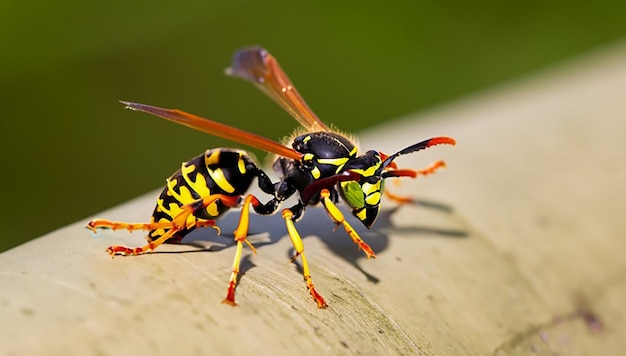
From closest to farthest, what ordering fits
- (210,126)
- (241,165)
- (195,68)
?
(210,126)
(241,165)
(195,68)

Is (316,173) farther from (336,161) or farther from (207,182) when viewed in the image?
(207,182)

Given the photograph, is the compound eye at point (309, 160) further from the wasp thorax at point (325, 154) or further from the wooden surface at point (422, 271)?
the wooden surface at point (422, 271)

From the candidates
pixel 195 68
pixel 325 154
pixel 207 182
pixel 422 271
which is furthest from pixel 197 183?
pixel 195 68

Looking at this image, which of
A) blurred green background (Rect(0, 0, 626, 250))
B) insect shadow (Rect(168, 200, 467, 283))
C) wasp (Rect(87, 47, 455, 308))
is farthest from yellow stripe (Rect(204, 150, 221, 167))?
blurred green background (Rect(0, 0, 626, 250))

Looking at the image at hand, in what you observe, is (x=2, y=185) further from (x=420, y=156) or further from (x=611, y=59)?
(x=611, y=59)

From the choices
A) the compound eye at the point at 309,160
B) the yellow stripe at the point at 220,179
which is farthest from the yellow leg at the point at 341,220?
the yellow stripe at the point at 220,179

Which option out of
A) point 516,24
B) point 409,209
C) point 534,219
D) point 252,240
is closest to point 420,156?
point 409,209

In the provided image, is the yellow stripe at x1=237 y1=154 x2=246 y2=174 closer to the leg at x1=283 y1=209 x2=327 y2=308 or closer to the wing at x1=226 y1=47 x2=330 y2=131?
the leg at x1=283 y1=209 x2=327 y2=308
